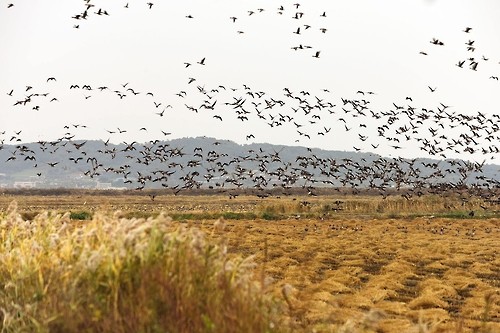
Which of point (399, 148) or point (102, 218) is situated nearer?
point (102, 218)

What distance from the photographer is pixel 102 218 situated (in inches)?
328

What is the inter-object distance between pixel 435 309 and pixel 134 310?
898 centimetres

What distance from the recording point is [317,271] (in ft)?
65.2

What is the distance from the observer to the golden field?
23.3ft

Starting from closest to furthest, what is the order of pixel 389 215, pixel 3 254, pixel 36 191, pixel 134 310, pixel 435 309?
pixel 134 310
pixel 3 254
pixel 435 309
pixel 389 215
pixel 36 191

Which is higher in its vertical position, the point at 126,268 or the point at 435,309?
the point at 126,268

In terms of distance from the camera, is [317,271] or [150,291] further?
[317,271]

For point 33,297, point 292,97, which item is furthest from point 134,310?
point 292,97

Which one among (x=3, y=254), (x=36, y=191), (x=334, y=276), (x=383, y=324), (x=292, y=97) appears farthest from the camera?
(x=36, y=191)

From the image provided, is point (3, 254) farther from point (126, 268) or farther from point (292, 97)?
point (292, 97)

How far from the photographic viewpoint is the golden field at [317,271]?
7.11 metres

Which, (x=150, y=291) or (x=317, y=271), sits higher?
(x=150, y=291)

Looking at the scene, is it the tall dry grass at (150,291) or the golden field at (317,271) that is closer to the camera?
the tall dry grass at (150,291)

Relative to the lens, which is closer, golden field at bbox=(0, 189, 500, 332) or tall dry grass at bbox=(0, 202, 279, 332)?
tall dry grass at bbox=(0, 202, 279, 332)
